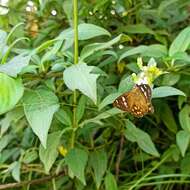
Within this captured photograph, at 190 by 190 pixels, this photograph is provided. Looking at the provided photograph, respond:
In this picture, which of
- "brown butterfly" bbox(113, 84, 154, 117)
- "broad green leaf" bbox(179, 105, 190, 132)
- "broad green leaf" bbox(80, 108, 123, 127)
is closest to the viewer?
"brown butterfly" bbox(113, 84, 154, 117)

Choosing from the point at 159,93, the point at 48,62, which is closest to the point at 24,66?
the point at 48,62

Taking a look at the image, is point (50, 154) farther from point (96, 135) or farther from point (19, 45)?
point (19, 45)

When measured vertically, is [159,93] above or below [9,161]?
above

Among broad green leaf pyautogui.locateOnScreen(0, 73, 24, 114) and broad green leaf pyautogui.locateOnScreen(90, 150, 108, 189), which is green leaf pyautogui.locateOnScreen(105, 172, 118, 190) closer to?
broad green leaf pyautogui.locateOnScreen(90, 150, 108, 189)

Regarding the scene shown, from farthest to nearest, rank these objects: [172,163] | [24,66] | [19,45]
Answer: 1. [19,45]
2. [172,163]
3. [24,66]

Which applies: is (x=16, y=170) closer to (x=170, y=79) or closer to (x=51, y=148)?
(x=51, y=148)

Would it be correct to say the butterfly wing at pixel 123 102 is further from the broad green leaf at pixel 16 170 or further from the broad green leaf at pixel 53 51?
the broad green leaf at pixel 16 170

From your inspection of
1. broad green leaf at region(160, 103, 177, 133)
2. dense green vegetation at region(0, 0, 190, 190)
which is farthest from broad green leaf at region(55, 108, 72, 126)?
broad green leaf at region(160, 103, 177, 133)
